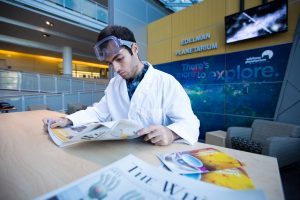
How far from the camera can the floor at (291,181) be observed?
1848mm

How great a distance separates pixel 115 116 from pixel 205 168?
88 cm

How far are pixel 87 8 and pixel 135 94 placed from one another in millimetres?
7416

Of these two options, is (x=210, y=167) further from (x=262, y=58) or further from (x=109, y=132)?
(x=262, y=58)

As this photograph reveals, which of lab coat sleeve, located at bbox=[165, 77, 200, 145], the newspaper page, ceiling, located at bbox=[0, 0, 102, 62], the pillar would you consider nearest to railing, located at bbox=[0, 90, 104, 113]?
the pillar

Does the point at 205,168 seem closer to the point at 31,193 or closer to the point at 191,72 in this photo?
the point at 31,193

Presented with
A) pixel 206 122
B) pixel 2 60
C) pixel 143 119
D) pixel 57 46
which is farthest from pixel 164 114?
pixel 2 60

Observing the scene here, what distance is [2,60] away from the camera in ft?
33.4

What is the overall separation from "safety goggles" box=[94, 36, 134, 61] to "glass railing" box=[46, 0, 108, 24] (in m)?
6.61

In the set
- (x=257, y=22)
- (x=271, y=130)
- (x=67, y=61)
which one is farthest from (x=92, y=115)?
(x=67, y=61)

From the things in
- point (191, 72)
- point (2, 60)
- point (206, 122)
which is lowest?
point (206, 122)

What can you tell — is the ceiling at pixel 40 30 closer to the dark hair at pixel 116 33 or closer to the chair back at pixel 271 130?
the chair back at pixel 271 130

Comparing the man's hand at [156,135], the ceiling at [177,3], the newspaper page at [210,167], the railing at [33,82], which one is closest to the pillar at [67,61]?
the railing at [33,82]

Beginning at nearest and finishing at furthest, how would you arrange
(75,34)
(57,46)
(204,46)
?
(204,46) < (75,34) < (57,46)

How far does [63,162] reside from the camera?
1.83 feet
